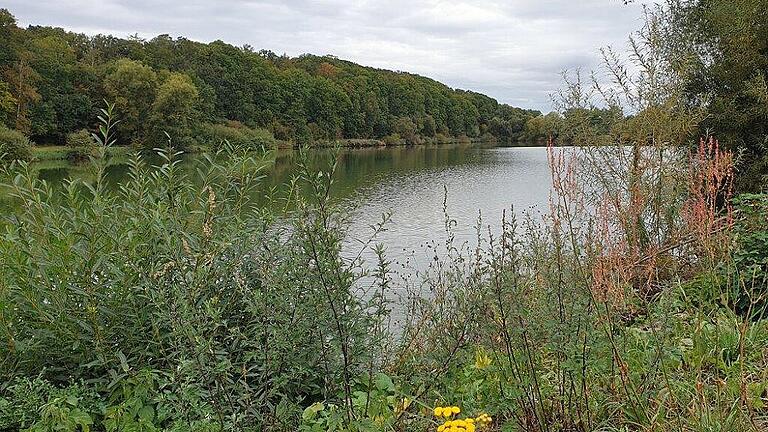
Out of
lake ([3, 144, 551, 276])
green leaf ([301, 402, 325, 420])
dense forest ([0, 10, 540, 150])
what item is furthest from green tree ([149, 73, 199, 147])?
green leaf ([301, 402, 325, 420])

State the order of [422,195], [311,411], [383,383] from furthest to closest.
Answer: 1. [422,195]
2. [383,383]
3. [311,411]

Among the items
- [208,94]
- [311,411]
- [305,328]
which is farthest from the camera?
[208,94]

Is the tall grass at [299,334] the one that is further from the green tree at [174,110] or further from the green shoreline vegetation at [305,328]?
the green tree at [174,110]

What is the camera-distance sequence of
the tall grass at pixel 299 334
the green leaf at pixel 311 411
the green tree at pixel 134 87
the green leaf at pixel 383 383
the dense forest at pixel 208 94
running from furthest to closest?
the green tree at pixel 134 87 < the dense forest at pixel 208 94 < the green leaf at pixel 383 383 < the green leaf at pixel 311 411 < the tall grass at pixel 299 334

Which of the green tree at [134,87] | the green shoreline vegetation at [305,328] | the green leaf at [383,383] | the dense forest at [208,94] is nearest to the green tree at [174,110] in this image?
the dense forest at [208,94]

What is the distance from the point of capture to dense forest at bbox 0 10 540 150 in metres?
41.2

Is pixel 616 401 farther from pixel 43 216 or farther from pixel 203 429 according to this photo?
pixel 43 216

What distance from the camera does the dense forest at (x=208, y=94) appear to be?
41188 mm

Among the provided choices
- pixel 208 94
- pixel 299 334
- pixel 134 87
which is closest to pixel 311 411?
pixel 299 334

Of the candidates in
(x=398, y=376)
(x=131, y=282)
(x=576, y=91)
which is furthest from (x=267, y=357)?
(x=576, y=91)

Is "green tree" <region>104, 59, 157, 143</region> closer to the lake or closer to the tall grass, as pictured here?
the lake

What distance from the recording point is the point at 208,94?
59938mm

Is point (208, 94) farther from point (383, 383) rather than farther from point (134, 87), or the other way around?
point (383, 383)

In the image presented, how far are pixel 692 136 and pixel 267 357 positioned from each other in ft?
32.3
